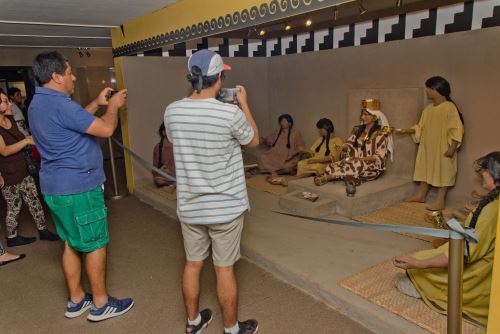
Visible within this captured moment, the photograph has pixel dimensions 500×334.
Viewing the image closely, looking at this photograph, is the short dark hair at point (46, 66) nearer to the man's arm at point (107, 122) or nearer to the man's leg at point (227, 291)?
the man's arm at point (107, 122)

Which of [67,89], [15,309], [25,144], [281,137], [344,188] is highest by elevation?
[67,89]

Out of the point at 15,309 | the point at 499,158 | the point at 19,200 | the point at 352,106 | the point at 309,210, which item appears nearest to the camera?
the point at 499,158

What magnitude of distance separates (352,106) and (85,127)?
3.97 metres

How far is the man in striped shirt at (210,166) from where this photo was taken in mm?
2012

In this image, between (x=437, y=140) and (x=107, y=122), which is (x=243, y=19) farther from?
(x=437, y=140)

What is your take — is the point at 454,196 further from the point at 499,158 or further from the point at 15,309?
the point at 15,309

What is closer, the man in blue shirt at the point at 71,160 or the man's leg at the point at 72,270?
the man in blue shirt at the point at 71,160

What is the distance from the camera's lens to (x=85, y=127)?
2.36 m

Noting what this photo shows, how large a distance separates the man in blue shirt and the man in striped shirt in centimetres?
62

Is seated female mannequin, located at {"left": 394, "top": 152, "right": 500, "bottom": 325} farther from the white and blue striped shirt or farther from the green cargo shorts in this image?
the green cargo shorts

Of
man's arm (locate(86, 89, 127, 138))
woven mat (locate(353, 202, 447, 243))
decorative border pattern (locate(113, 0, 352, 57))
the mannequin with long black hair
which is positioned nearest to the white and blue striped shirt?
man's arm (locate(86, 89, 127, 138))

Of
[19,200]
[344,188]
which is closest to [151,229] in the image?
[19,200]

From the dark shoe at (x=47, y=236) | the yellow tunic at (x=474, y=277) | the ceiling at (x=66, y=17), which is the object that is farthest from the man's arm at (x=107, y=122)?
the dark shoe at (x=47, y=236)

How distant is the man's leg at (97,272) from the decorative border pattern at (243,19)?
1865 millimetres
